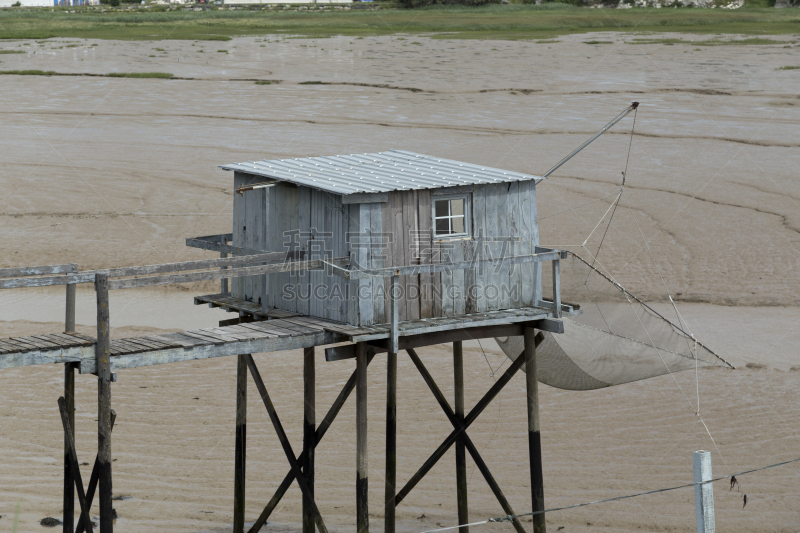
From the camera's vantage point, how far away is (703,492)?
9.09m

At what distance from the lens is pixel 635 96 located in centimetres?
3475

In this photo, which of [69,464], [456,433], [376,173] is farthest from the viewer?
[456,433]

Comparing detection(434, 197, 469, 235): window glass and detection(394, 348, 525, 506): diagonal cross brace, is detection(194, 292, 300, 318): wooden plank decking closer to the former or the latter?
detection(434, 197, 469, 235): window glass

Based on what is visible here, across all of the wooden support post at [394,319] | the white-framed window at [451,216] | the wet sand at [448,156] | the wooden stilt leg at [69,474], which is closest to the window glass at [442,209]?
the white-framed window at [451,216]

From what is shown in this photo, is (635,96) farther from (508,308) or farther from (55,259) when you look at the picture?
(508,308)

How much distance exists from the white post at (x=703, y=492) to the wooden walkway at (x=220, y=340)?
3.18 metres

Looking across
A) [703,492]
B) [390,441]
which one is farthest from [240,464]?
[703,492]

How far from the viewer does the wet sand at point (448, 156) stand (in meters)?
14.6

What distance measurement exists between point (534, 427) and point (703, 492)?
3.84 metres

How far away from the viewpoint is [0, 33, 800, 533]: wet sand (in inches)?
576

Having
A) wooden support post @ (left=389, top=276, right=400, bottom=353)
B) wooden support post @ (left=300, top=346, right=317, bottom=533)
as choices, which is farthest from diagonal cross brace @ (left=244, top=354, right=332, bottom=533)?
wooden support post @ (left=389, top=276, right=400, bottom=353)

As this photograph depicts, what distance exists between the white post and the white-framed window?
3831 millimetres

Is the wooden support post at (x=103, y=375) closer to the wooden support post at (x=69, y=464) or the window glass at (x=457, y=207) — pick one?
the wooden support post at (x=69, y=464)

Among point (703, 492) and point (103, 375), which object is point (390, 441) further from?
point (703, 492)
